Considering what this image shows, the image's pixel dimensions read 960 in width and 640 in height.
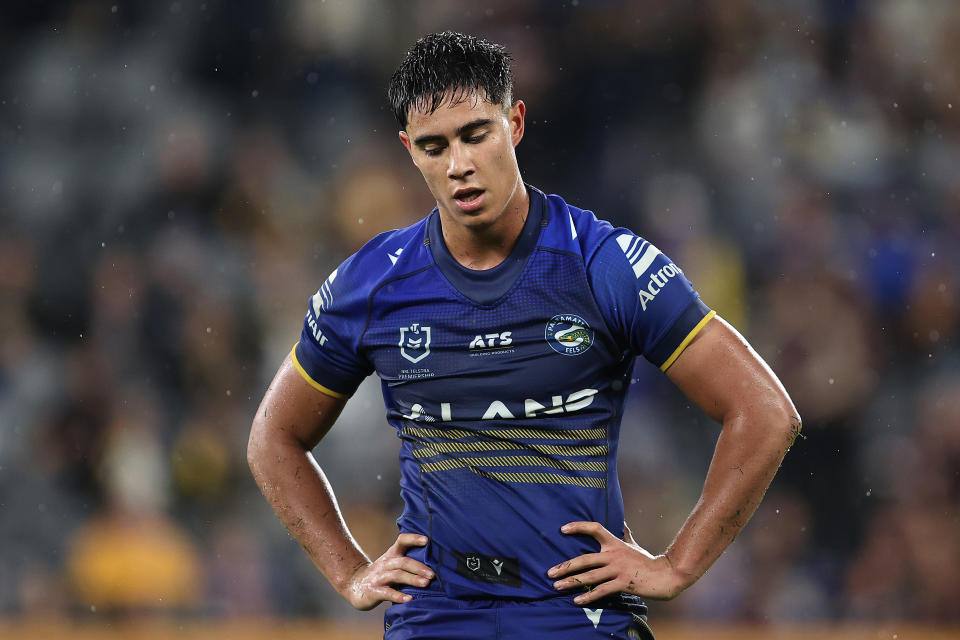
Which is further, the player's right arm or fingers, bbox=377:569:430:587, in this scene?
the player's right arm

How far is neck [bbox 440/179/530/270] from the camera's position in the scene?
2.98m

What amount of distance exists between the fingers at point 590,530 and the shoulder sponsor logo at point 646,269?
497 mm

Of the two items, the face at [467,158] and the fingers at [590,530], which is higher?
the face at [467,158]

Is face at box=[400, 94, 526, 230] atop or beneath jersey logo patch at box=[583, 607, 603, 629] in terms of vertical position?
atop

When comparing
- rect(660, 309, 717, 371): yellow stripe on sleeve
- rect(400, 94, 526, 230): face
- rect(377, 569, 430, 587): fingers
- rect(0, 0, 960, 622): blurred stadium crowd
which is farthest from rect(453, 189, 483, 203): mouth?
rect(0, 0, 960, 622): blurred stadium crowd

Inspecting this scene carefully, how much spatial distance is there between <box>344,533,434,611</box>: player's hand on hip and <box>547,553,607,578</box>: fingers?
30cm

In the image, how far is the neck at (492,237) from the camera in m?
2.98

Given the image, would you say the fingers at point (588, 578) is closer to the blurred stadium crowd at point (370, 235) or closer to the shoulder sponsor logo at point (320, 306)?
the shoulder sponsor logo at point (320, 306)

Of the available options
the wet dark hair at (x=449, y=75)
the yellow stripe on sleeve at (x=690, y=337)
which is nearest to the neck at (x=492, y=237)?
the wet dark hair at (x=449, y=75)

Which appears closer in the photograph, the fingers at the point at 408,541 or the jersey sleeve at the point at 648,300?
the jersey sleeve at the point at 648,300

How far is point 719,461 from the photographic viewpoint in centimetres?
289

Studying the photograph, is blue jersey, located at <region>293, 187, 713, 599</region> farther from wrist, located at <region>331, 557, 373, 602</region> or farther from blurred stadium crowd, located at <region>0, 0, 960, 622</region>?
blurred stadium crowd, located at <region>0, 0, 960, 622</region>

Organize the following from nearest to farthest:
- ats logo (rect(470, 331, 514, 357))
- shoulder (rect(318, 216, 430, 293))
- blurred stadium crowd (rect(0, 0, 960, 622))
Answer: ats logo (rect(470, 331, 514, 357)) → shoulder (rect(318, 216, 430, 293)) → blurred stadium crowd (rect(0, 0, 960, 622))

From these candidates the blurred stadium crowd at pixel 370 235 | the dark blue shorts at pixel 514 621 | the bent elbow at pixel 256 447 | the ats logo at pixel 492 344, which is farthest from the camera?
the blurred stadium crowd at pixel 370 235
